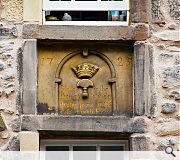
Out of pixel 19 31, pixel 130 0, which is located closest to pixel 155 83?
pixel 130 0

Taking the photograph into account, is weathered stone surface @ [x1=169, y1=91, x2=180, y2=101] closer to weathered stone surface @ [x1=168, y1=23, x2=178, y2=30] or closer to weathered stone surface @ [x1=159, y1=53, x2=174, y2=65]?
weathered stone surface @ [x1=159, y1=53, x2=174, y2=65]

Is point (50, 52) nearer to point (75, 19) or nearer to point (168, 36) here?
point (75, 19)

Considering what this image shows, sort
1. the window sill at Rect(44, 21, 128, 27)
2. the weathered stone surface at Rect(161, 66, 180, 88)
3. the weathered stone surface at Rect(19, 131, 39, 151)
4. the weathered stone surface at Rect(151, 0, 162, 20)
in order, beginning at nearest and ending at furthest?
the weathered stone surface at Rect(19, 131, 39, 151)
the weathered stone surface at Rect(161, 66, 180, 88)
the weathered stone surface at Rect(151, 0, 162, 20)
the window sill at Rect(44, 21, 128, 27)

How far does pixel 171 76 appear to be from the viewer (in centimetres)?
730

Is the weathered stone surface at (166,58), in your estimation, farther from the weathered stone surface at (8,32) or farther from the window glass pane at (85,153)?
the weathered stone surface at (8,32)

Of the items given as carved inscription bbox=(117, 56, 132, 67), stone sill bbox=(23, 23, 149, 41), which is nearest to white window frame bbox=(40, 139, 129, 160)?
carved inscription bbox=(117, 56, 132, 67)

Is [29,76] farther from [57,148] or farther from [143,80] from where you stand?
[143,80]

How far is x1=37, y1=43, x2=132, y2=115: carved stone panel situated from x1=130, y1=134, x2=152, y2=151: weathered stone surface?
0.98ft

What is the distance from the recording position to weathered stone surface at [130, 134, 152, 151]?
7172 mm

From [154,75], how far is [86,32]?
74cm

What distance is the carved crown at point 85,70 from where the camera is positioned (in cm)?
737

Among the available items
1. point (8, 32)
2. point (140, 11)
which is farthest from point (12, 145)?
point (140, 11)

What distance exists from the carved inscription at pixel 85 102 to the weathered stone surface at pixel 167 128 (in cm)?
49

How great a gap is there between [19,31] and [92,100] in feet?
3.06
